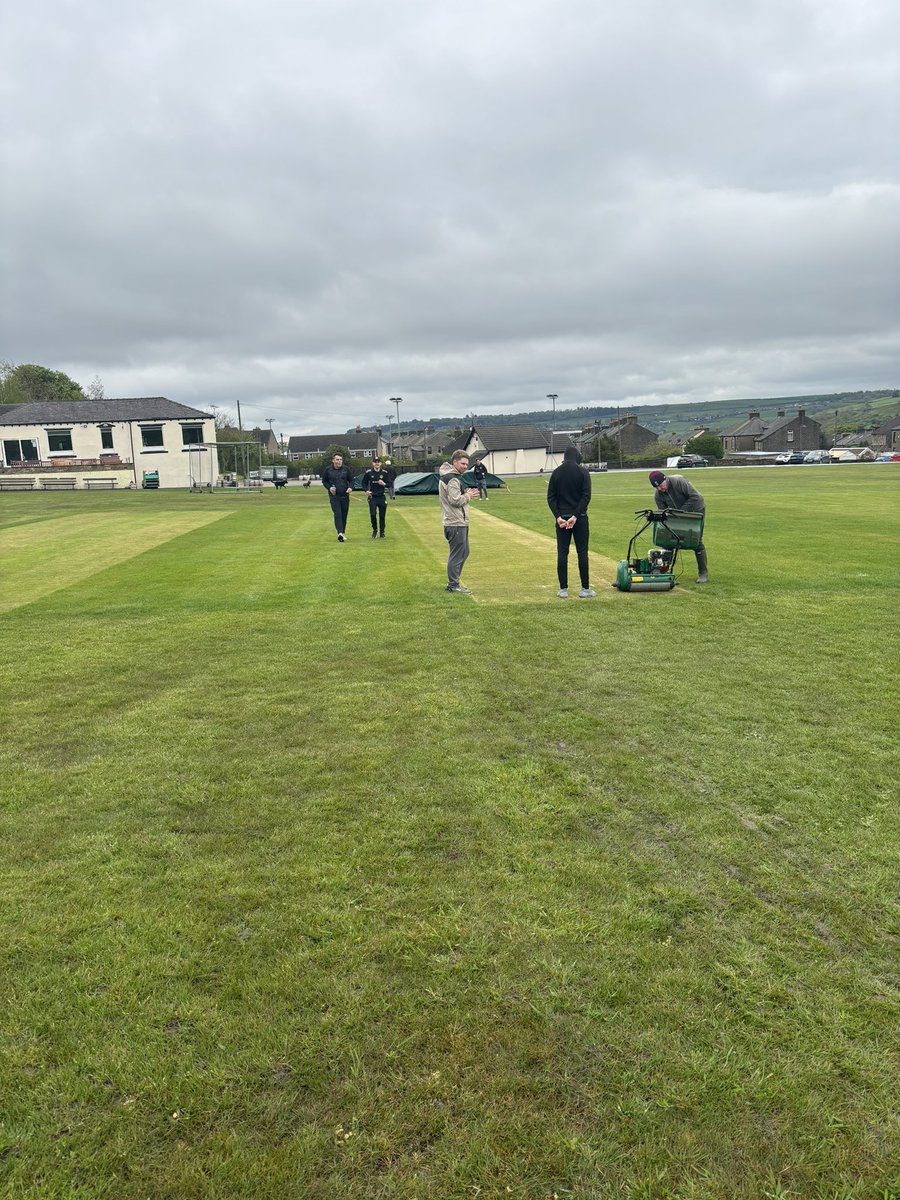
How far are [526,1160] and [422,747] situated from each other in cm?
337

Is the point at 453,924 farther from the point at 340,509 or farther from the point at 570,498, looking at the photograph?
the point at 340,509

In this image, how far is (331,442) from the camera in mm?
129625

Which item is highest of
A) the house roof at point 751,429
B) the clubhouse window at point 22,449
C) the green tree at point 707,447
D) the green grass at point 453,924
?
the house roof at point 751,429

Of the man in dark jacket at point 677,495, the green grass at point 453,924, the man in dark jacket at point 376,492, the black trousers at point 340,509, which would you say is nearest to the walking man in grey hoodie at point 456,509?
the man in dark jacket at point 677,495

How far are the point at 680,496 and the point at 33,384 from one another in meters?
106

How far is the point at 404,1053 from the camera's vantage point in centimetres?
276

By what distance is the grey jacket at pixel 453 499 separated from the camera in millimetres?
11125

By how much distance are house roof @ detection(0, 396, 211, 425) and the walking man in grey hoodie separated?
163 ft

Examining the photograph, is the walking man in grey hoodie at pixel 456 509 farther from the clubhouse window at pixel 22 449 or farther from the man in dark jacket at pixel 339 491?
the clubhouse window at pixel 22 449

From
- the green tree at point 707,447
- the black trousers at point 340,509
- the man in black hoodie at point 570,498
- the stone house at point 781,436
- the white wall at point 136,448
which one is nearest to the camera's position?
the man in black hoodie at point 570,498

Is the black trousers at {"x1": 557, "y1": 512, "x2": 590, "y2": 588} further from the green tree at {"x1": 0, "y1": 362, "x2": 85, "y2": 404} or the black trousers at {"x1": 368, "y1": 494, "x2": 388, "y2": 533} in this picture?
the green tree at {"x1": 0, "y1": 362, "x2": 85, "y2": 404}

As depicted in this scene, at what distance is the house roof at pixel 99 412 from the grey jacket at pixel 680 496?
51052 millimetres

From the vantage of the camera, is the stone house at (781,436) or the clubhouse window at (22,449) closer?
the clubhouse window at (22,449)

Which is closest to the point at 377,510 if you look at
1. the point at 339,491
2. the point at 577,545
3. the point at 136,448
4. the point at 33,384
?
the point at 339,491
